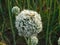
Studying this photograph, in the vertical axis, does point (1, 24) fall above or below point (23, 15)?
below

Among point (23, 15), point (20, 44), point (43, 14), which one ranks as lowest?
point (20, 44)

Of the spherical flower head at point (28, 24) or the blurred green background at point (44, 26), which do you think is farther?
the blurred green background at point (44, 26)

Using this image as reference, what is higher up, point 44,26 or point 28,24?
point 28,24

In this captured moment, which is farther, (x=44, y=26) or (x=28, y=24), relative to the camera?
(x=44, y=26)

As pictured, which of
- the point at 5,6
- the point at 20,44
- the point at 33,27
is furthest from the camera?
the point at 5,6

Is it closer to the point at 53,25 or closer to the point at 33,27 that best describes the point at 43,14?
the point at 53,25

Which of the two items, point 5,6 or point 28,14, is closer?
point 28,14

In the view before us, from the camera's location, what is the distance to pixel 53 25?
1.53 meters

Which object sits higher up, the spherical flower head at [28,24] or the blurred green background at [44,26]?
the spherical flower head at [28,24]

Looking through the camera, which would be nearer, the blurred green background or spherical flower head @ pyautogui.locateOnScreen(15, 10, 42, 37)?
spherical flower head @ pyautogui.locateOnScreen(15, 10, 42, 37)

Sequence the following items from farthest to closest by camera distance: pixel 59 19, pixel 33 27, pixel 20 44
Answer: pixel 20 44 → pixel 59 19 → pixel 33 27

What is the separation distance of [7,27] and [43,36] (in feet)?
1.00

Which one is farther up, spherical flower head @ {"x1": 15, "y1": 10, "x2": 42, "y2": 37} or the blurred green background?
spherical flower head @ {"x1": 15, "y1": 10, "x2": 42, "y2": 37}

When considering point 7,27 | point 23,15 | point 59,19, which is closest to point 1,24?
point 7,27
